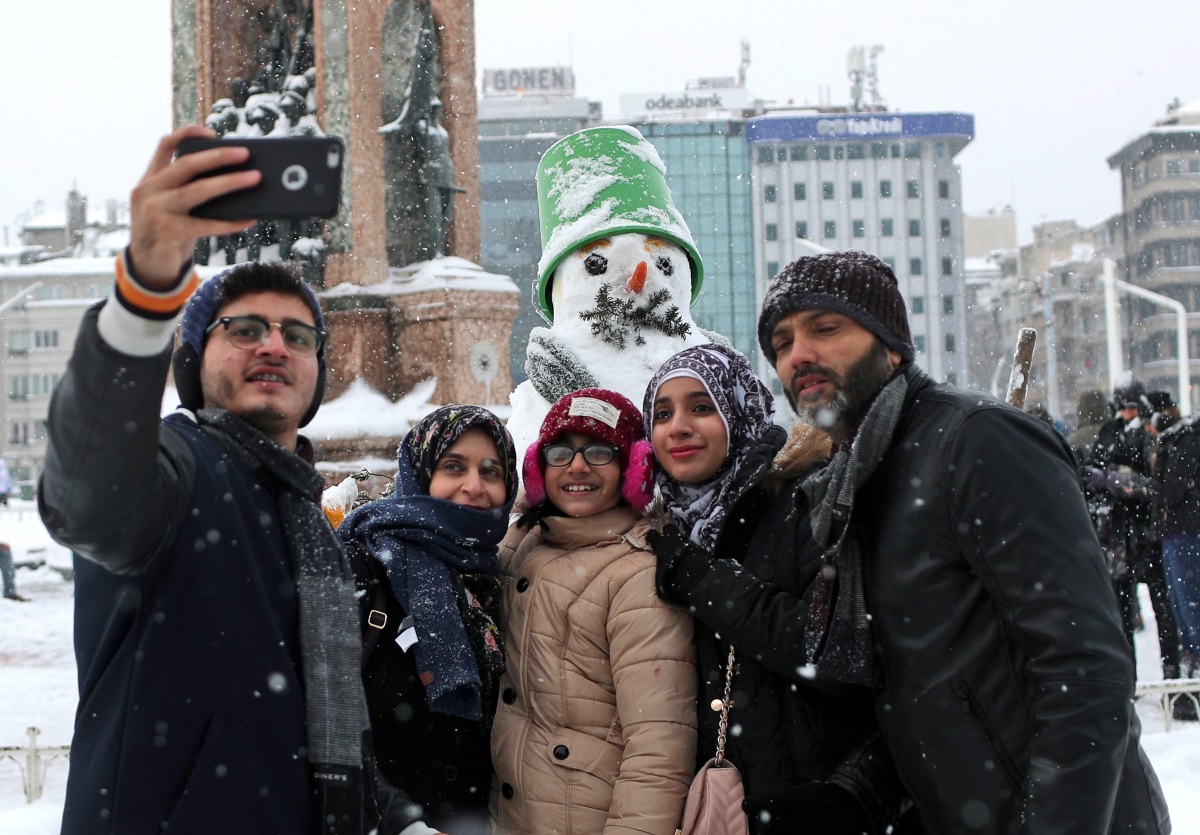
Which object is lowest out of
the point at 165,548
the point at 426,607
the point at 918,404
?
the point at 426,607

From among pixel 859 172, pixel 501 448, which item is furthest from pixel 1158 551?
pixel 859 172

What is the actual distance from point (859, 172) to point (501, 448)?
75902 mm

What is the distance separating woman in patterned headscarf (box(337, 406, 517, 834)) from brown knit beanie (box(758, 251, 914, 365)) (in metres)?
0.81

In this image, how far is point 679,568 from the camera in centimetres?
263

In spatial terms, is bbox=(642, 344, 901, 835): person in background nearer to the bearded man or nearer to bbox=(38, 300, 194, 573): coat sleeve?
the bearded man

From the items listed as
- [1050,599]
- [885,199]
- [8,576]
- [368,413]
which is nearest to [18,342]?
[885,199]

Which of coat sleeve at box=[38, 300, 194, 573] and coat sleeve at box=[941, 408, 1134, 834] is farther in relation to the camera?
coat sleeve at box=[941, 408, 1134, 834]

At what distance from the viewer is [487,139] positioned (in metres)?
70.0

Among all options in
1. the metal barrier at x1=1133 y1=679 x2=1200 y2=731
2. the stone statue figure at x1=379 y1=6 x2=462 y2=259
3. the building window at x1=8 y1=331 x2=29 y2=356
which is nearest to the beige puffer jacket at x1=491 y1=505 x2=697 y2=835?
the metal barrier at x1=1133 y1=679 x2=1200 y2=731

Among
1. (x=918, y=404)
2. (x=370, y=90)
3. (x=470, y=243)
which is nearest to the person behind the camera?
(x=918, y=404)

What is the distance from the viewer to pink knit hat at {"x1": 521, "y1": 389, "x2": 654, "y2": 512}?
294cm

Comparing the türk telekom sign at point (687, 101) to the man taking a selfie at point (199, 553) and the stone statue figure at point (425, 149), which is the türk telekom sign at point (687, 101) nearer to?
the stone statue figure at point (425, 149)

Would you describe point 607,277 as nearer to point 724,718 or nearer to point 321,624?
point 724,718

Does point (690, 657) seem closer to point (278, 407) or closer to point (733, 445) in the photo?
point (733, 445)
